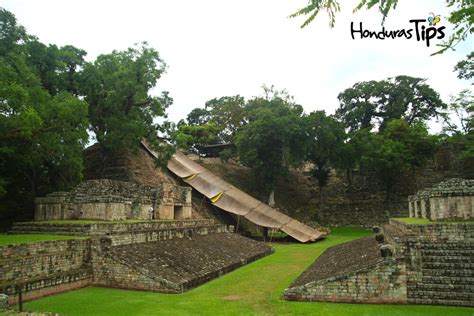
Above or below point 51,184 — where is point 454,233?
below

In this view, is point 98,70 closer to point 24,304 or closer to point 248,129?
point 248,129

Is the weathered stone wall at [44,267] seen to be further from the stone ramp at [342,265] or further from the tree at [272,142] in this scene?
the tree at [272,142]

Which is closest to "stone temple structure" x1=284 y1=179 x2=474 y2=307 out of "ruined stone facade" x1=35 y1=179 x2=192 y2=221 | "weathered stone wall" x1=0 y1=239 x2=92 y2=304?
"weathered stone wall" x1=0 y1=239 x2=92 y2=304

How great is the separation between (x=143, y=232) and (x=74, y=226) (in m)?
2.29

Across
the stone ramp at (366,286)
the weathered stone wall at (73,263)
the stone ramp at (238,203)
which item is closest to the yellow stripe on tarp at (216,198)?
the stone ramp at (238,203)

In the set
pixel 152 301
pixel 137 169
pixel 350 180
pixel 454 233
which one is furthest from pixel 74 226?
pixel 350 180

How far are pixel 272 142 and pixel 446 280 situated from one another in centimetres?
2026

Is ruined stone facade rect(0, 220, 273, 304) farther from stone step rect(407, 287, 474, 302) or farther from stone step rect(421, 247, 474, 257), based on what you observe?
stone step rect(421, 247, 474, 257)

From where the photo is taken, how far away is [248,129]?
2889cm

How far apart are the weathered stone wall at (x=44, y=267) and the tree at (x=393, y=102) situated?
1255 inches

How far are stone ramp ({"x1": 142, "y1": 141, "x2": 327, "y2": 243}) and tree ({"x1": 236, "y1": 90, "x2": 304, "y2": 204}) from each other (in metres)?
3.38

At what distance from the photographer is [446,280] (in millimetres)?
8703

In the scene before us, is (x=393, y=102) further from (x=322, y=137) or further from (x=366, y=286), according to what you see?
(x=366, y=286)

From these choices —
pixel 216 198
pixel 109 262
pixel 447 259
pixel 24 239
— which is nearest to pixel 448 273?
pixel 447 259
